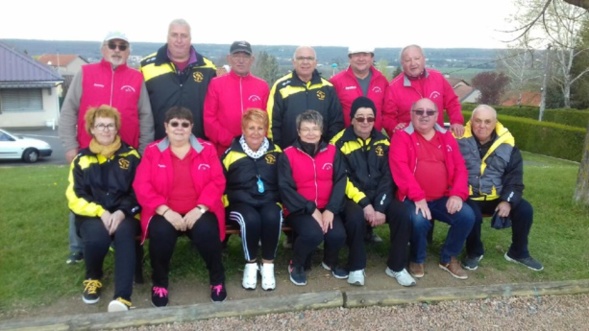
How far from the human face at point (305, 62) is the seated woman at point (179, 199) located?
1337 mm

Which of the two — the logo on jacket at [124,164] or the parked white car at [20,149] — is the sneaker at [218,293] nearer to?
the logo on jacket at [124,164]

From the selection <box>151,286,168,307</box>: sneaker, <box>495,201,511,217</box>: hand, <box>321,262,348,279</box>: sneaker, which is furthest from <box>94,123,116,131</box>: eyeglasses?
<box>495,201,511,217</box>: hand

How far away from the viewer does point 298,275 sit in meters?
4.61

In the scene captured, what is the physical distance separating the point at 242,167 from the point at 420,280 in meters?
1.90

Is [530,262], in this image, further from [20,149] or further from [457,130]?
[20,149]

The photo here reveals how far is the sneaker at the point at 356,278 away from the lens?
4566mm

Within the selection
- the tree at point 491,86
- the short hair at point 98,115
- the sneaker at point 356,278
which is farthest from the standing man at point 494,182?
the tree at point 491,86

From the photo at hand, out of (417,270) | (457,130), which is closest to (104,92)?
(417,270)

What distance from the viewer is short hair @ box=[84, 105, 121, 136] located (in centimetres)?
426

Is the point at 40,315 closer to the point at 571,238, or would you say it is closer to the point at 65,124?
the point at 65,124

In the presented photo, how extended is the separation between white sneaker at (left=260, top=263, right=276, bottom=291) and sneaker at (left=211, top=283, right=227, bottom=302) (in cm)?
35

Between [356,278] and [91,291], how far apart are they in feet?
7.12

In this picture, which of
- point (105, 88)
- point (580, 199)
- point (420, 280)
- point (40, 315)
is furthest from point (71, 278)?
point (580, 199)

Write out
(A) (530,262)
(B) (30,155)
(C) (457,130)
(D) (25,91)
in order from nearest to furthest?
(A) (530,262), (C) (457,130), (B) (30,155), (D) (25,91)
